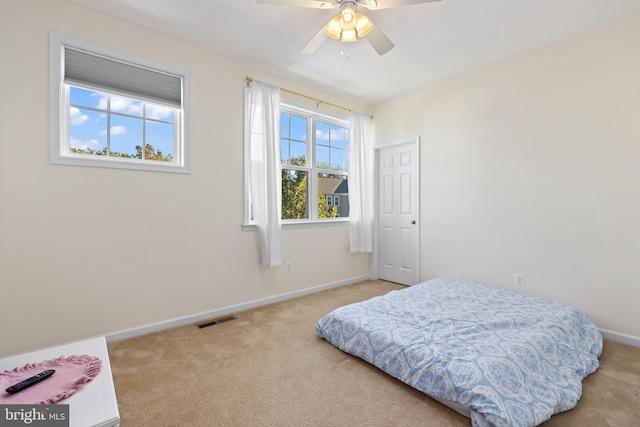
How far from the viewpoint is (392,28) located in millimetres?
2607

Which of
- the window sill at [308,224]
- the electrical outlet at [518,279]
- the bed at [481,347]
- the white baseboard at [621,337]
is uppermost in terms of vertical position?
the window sill at [308,224]

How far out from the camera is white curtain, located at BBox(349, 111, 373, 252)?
4297 millimetres

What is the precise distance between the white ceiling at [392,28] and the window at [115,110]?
394mm

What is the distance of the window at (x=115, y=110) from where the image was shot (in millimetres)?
2328

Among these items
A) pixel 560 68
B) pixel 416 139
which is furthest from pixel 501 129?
pixel 416 139

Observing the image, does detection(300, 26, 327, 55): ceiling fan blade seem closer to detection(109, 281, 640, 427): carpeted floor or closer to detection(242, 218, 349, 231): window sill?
detection(242, 218, 349, 231): window sill

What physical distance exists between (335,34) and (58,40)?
2.17 m

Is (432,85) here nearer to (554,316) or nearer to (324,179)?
(324,179)

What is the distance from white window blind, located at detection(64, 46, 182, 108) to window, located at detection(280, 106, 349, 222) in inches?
52.2

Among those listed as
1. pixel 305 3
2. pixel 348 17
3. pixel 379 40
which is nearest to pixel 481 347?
pixel 379 40

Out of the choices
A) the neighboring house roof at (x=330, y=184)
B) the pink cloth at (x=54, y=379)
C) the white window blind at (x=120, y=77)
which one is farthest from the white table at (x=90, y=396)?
the neighboring house roof at (x=330, y=184)

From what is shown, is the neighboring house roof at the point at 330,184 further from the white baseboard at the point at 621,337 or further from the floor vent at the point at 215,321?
the white baseboard at the point at 621,337

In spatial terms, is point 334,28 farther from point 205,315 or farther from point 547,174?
point 205,315

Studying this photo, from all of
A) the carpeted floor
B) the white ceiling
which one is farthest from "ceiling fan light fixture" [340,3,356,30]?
the carpeted floor
